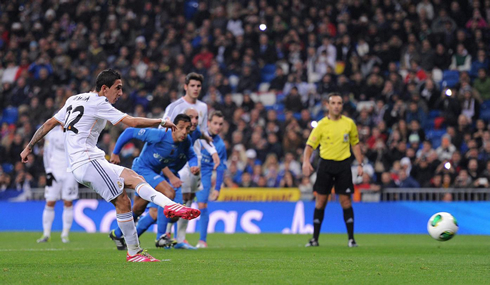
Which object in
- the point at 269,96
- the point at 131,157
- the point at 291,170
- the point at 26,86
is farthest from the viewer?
the point at 26,86

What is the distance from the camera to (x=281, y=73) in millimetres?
23359

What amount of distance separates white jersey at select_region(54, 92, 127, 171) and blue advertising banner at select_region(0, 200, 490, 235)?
10861 millimetres

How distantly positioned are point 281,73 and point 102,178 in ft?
51.8

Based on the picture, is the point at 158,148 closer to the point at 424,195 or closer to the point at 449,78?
the point at 424,195

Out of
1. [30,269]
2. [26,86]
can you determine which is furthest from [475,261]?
[26,86]

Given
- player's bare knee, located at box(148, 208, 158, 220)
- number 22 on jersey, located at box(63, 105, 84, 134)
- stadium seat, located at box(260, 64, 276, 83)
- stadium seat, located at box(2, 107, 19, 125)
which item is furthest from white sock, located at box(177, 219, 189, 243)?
stadium seat, located at box(2, 107, 19, 125)

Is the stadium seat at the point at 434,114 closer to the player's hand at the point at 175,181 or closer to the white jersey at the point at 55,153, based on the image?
the white jersey at the point at 55,153

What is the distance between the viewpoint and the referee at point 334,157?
1245cm

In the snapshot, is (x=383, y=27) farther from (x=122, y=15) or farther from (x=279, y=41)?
(x=122, y=15)

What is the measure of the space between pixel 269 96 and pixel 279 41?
2.17m

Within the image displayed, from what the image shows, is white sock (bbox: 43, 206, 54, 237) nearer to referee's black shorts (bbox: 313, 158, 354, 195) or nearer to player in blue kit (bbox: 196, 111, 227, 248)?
player in blue kit (bbox: 196, 111, 227, 248)

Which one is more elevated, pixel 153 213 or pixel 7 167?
pixel 7 167

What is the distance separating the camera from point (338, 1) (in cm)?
2477

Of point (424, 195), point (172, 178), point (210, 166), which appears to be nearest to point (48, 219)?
point (210, 166)
